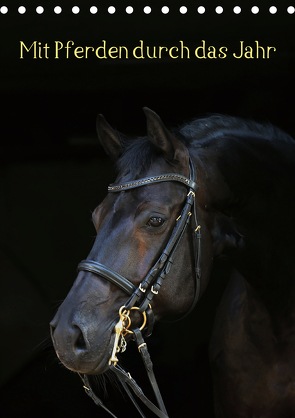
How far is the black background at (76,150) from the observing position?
134 inches

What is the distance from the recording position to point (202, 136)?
7.46 feet

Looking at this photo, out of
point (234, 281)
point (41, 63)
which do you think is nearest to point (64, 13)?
point (41, 63)

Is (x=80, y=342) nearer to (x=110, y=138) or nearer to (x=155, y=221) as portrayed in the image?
(x=155, y=221)

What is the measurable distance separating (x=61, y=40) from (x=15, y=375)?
2.97 meters

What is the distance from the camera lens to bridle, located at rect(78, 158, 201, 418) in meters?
1.84

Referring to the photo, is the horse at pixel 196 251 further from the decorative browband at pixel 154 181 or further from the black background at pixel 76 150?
the black background at pixel 76 150

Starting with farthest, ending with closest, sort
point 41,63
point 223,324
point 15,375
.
Result: 1. point 15,375
2. point 41,63
3. point 223,324

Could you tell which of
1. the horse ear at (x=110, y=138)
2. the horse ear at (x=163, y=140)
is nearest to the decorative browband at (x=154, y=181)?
the horse ear at (x=163, y=140)

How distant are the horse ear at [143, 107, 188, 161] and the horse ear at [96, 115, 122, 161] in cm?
30

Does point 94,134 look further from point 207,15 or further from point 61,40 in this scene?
point 207,15

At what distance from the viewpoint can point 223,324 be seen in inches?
110

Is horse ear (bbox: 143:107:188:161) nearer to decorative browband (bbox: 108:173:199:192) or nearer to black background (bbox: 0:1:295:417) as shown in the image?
decorative browband (bbox: 108:173:199:192)

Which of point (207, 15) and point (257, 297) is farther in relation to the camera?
point (207, 15)

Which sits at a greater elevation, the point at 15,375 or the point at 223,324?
the point at 223,324
